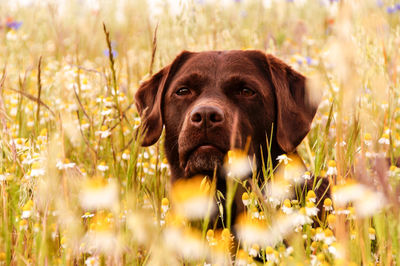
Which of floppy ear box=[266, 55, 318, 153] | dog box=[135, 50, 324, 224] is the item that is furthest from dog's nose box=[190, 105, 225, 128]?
floppy ear box=[266, 55, 318, 153]

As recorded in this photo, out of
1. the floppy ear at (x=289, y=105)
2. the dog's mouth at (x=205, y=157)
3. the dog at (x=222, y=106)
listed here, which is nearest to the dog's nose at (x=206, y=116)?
the dog at (x=222, y=106)

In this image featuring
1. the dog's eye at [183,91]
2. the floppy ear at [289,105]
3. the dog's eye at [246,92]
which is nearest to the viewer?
the floppy ear at [289,105]

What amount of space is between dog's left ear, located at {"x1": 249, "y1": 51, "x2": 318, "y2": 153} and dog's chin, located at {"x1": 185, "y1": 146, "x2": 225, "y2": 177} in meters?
0.40

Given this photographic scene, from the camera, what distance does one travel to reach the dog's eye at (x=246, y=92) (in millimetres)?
3160

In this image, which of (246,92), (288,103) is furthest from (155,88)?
(288,103)

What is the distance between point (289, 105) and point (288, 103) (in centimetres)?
1

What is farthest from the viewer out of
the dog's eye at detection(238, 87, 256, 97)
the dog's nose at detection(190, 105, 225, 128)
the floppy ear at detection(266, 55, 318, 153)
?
the dog's eye at detection(238, 87, 256, 97)

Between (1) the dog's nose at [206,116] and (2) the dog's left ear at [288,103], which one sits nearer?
(1) the dog's nose at [206,116]

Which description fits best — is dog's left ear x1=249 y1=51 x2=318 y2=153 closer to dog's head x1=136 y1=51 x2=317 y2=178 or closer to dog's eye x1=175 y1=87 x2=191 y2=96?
dog's head x1=136 y1=51 x2=317 y2=178

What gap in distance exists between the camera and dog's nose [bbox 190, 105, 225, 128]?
2.73 meters

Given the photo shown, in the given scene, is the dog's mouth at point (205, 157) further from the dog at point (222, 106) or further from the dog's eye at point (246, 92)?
the dog's eye at point (246, 92)

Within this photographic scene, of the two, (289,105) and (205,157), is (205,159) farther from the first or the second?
(289,105)

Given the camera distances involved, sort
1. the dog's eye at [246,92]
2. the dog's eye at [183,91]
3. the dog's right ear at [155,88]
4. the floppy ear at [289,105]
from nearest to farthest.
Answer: the floppy ear at [289,105], the dog's eye at [246,92], the dog's eye at [183,91], the dog's right ear at [155,88]

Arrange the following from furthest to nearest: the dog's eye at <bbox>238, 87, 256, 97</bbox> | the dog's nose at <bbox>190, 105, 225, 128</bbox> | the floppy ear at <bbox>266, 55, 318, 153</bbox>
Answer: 1. the dog's eye at <bbox>238, 87, 256, 97</bbox>
2. the floppy ear at <bbox>266, 55, 318, 153</bbox>
3. the dog's nose at <bbox>190, 105, 225, 128</bbox>
